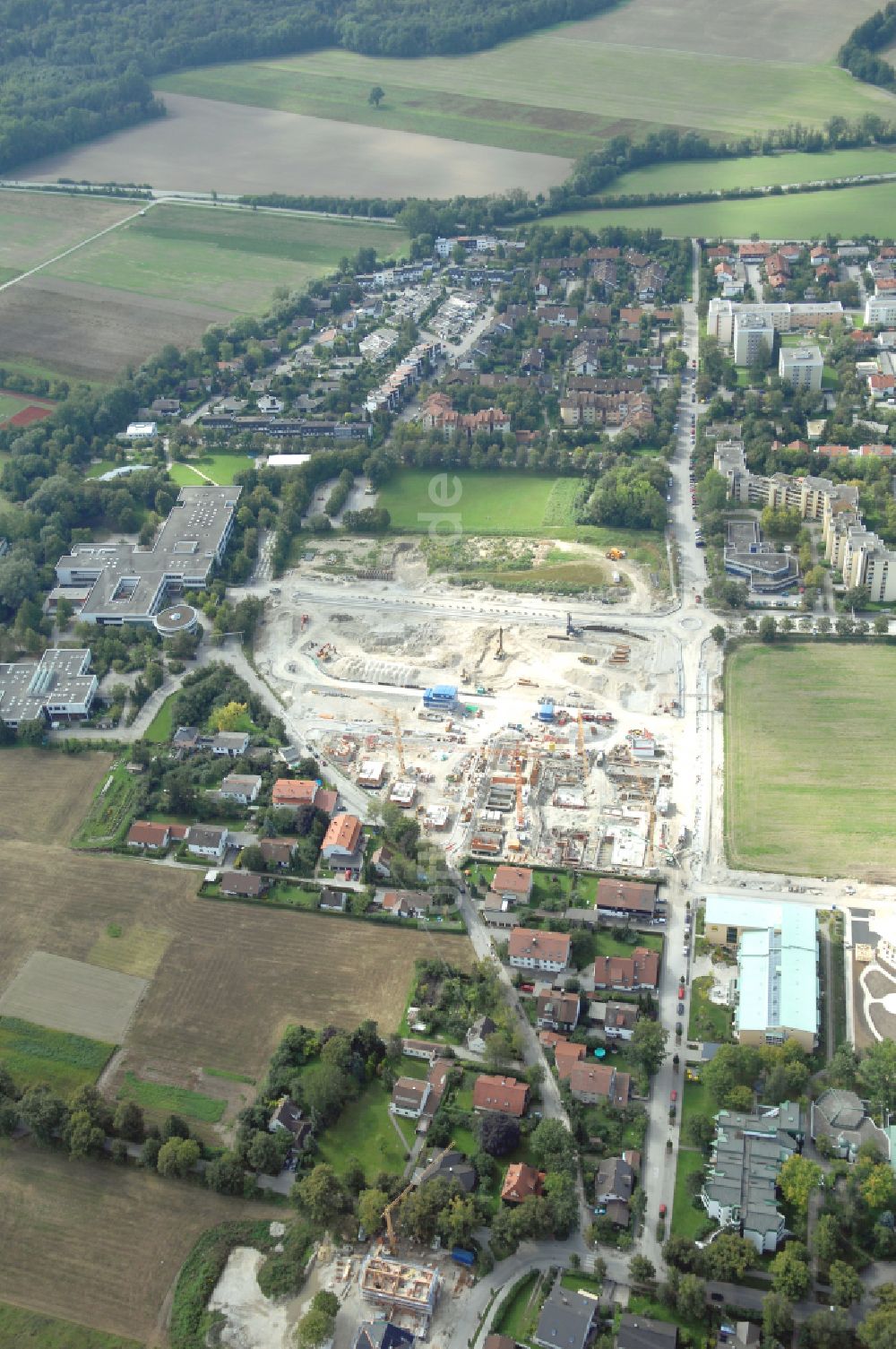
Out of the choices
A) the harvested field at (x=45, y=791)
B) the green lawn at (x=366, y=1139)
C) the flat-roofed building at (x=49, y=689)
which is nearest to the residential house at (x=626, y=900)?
the green lawn at (x=366, y=1139)

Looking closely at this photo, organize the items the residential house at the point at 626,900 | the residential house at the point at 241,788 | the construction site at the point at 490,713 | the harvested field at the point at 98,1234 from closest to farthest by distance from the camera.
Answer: the harvested field at the point at 98,1234 → the residential house at the point at 626,900 → the construction site at the point at 490,713 → the residential house at the point at 241,788

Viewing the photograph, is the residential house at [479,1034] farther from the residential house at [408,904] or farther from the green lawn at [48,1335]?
the green lawn at [48,1335]

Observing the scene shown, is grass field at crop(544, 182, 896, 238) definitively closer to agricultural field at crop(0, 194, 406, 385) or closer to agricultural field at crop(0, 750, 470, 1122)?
agricultural field at crop(0, 194, 406, 385)

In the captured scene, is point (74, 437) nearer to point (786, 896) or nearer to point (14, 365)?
point (14, 365)

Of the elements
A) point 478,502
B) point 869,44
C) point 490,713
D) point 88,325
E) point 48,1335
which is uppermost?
point 869,44

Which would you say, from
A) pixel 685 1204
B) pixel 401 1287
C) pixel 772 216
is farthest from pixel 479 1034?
pixel 772 216

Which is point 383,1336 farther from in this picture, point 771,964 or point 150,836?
point 150,836

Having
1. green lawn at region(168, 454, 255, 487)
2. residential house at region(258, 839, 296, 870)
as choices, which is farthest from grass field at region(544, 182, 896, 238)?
residential house at region(258, 839, 296, 870)
